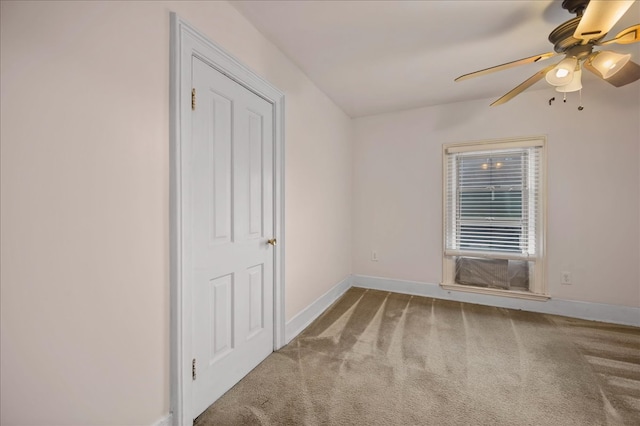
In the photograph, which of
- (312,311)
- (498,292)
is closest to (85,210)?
(312,311)

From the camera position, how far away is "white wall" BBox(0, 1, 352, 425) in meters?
0.91

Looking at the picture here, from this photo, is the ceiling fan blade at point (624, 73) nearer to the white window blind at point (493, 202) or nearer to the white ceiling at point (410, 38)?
the white ceiling at point (410, 38)

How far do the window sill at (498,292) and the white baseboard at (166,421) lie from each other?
10.0 ft

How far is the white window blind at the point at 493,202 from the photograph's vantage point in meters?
3.11

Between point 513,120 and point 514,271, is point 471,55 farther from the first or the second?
point 514,271

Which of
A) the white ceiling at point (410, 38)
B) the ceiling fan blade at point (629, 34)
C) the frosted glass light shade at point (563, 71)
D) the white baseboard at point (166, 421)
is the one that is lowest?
the white baseboard at point (166, 421)

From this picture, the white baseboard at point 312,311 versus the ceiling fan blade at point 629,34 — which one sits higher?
the ceiling fan blade at point 629,34

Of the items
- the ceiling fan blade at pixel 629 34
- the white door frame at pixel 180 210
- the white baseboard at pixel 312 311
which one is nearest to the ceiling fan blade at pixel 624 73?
the ceiling fan blade at pixel 629 34

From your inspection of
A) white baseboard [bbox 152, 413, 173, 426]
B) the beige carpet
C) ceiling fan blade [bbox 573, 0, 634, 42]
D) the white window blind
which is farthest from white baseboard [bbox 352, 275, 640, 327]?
white baseboard [bbox 152, 413, 173, 426]

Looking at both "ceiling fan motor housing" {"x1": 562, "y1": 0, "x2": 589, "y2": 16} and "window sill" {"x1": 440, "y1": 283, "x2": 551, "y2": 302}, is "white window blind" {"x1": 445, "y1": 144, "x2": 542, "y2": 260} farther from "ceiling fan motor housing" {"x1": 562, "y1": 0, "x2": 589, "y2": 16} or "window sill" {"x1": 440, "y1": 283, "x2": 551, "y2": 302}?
"ceiling fan motor housing" {"x1": 562, "y1": 0, "x2": 589, "y2": 16}

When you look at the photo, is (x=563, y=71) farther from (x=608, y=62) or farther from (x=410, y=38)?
(x=410, y=38)

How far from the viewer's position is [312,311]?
2844 mm

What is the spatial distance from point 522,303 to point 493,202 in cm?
117

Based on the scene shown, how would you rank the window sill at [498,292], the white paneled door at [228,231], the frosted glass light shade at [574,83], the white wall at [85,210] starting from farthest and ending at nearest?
the window sill at [498,292] → the frosted glass light shade at [574,83] → the white paneled door at [228,231] → the white wall at [85,210]
